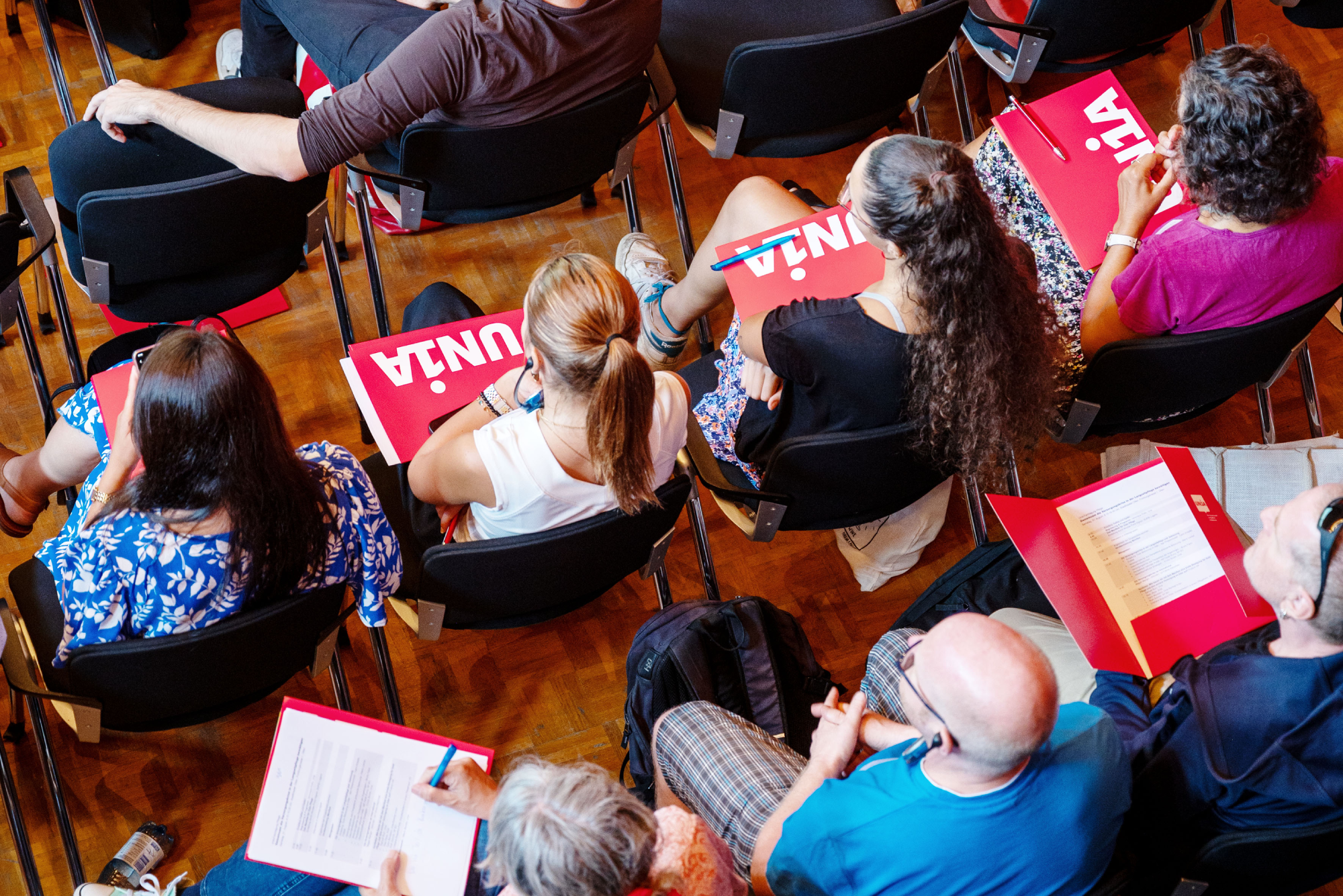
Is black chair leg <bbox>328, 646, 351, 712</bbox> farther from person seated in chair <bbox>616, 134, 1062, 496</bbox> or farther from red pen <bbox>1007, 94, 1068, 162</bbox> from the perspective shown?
red pen <bbox>1007, 94, 1068, 162</bbox>

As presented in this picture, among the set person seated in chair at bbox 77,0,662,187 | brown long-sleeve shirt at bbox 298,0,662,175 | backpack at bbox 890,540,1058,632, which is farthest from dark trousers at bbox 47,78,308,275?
backpack at bbox 890,540,1058,632

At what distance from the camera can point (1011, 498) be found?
84.4 inches

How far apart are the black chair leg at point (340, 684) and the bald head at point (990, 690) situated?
4.24 feet

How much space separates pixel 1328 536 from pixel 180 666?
5.76 feet

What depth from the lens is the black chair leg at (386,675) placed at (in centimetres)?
235

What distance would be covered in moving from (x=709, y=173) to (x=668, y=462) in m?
1.58

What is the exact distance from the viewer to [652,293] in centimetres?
290

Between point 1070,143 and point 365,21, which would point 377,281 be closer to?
point 365,21

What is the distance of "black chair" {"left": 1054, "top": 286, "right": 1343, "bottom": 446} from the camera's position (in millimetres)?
2104

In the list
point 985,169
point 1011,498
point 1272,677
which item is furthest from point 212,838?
point 985,169

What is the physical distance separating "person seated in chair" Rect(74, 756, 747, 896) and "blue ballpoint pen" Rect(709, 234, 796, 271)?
1179mm

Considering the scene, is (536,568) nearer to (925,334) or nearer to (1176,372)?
(925,334)

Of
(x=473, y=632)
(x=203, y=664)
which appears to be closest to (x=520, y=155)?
(x=473, y=632)

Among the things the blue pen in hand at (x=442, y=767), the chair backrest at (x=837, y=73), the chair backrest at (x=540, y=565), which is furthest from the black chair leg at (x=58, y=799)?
the chair backrest at (x=837, y=73)
